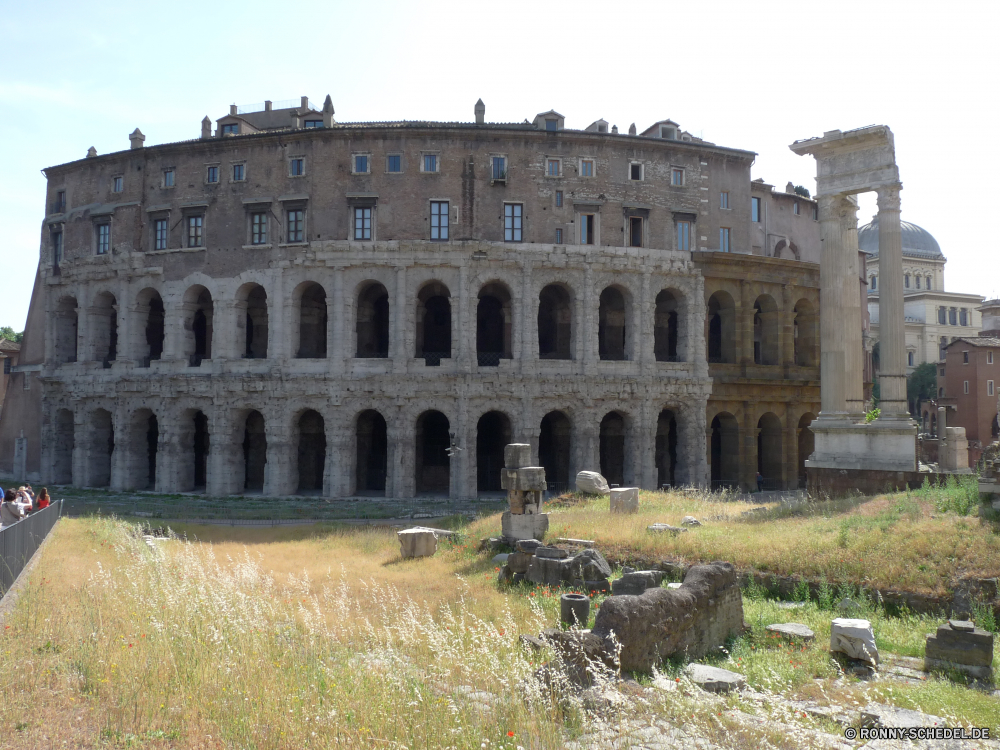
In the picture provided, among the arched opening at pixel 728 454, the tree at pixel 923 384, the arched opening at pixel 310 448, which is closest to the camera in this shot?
the arched opening at pixel 728 454

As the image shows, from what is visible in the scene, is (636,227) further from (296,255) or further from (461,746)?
(461,746)

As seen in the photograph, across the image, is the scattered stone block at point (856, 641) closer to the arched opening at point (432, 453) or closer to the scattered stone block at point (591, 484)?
the scattered stone block at point (591, 484)

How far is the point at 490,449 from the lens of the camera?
3428 cm

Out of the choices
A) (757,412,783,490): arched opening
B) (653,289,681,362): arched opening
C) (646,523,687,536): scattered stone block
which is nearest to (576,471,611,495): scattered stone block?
(646,523,687,536): scattered stone block

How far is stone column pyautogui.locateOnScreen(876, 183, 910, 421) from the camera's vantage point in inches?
872

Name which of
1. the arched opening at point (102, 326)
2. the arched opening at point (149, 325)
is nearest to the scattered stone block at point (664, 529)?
the arched opening at point (149, 325)

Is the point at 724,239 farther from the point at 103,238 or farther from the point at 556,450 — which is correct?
the point at 103,238

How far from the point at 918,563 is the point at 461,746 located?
9915 mm

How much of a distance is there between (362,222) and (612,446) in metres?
15.3

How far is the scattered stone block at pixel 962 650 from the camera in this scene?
30.7 feet

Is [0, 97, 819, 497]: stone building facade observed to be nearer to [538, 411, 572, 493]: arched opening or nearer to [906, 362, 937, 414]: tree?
[538, 411, 572, 493]: arched opening

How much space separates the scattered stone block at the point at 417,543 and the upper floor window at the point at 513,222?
53.5 feet

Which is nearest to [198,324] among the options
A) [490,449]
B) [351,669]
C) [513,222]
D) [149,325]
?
[149,325]

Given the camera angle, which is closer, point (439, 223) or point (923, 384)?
point (439, 223)
